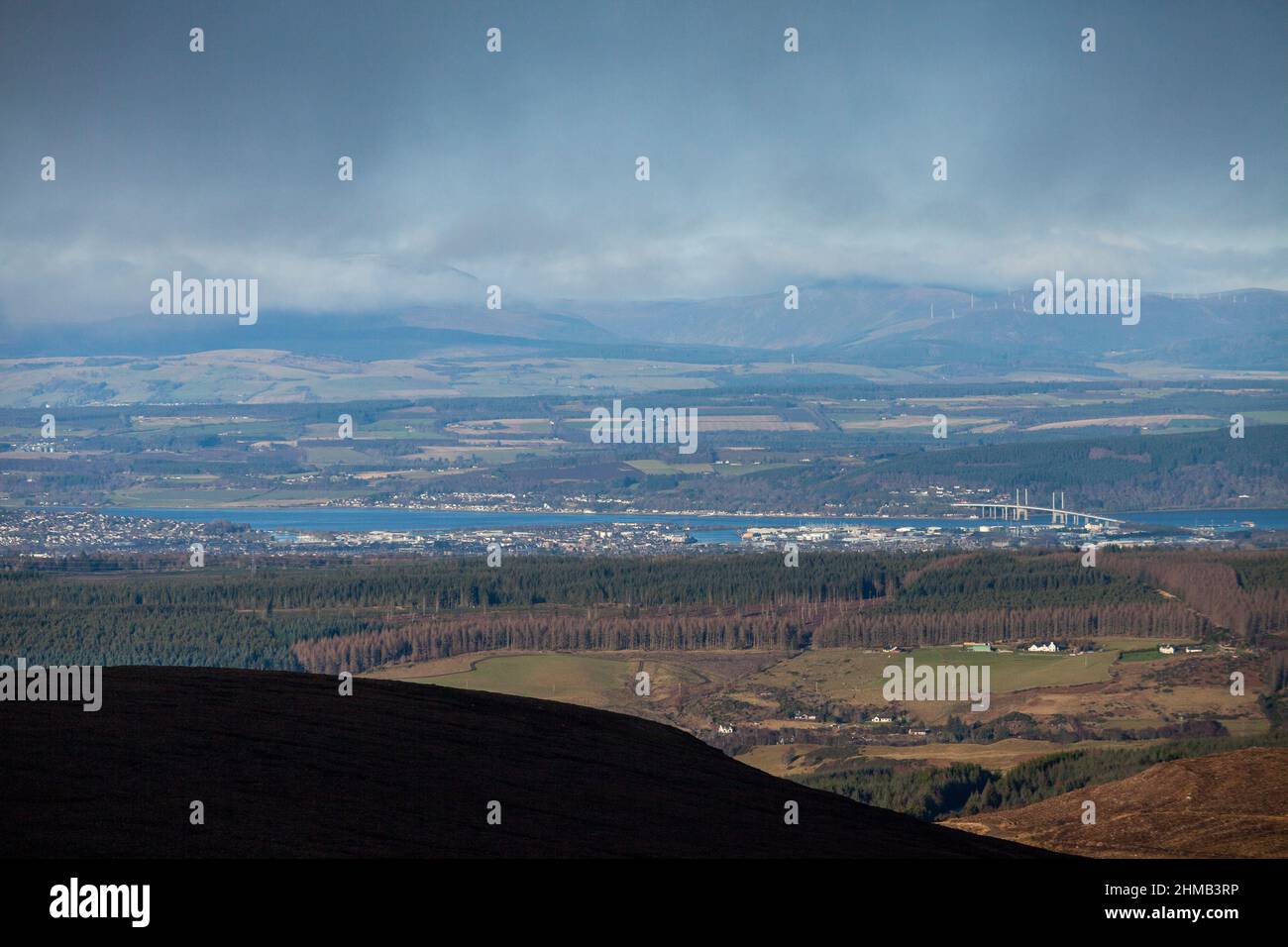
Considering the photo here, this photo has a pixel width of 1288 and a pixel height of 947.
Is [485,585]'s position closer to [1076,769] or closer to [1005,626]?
[1005,626]

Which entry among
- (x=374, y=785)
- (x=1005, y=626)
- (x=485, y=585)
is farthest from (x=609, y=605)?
(x=374, y=785)

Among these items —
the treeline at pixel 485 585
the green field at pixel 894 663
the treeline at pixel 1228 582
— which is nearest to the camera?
the green field at pixel 894 663

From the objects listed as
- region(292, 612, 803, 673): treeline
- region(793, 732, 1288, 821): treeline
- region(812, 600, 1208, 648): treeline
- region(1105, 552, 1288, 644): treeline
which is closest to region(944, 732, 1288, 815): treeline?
region(793, 732, 1288, 821): treeline

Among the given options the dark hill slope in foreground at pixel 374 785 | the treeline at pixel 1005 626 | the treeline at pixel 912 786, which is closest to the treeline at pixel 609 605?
the treeline at pixel 1005 626

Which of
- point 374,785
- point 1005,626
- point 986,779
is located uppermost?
point 374,785

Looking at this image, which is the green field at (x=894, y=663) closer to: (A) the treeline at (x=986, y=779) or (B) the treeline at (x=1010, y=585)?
(B) the treeline at (x=1010, y=585)

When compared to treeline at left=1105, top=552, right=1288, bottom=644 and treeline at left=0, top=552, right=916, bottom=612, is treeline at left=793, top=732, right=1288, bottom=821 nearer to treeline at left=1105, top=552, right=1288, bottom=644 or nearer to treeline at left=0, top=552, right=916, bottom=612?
treeline at left=1105, top=552, right=1288, bottom=644

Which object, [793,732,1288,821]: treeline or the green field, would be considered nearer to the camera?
[793,732,1288,821]: treeline
